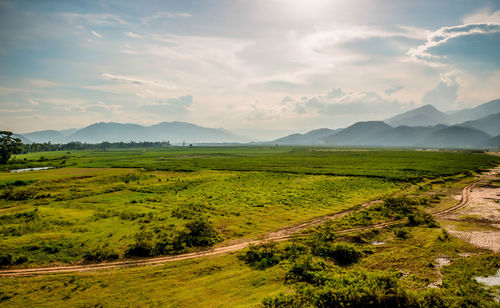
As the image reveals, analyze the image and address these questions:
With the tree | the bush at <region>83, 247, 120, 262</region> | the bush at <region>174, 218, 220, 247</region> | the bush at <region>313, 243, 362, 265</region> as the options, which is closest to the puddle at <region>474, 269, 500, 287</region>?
the bush at <region>313, 243, 362, 265</region>

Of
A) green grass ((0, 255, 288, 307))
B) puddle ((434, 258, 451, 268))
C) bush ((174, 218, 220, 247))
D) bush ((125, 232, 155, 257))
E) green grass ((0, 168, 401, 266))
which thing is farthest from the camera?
green grass ((0, 168, 401, 266))

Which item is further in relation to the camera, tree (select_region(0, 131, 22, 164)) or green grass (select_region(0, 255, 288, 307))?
tree (select_region(0, 131, 22, 164))

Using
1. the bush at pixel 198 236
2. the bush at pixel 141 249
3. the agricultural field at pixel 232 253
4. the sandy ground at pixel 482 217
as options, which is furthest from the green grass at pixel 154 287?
the sandy ground at pixel 482 217

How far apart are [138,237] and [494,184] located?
64.3m

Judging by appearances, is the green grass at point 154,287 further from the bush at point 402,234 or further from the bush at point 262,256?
the bush at point 402,234

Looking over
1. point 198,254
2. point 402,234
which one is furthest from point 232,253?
point 402,234

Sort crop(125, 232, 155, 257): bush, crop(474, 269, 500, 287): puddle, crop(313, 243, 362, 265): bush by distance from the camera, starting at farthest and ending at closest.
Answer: crop(125, 232, 155, 257): bush
crop(313, 243, 362, 265): bush
crop(474, 269, 500, 287): puddle

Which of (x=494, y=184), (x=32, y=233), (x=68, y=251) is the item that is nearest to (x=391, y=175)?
(x=494, y=184)

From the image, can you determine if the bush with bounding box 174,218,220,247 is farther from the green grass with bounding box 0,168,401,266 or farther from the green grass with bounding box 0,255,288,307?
the green grass with bounding box 0,255,288,307

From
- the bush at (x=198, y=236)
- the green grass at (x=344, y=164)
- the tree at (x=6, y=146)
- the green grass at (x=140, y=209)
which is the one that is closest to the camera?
the bush at (x=198, y=236)

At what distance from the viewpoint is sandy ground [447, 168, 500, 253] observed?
60.5 ft

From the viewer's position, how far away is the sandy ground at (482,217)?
60.5ft

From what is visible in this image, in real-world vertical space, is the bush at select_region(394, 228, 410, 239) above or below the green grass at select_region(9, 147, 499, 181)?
below

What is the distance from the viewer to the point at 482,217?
24.8 m
